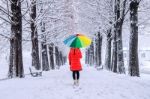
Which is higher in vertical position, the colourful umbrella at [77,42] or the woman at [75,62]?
the colourful umbrella at [77,42]

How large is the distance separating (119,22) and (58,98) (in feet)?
50.6

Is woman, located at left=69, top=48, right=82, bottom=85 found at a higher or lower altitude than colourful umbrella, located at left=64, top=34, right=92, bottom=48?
lower

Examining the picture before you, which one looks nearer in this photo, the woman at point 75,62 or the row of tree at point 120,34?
the woman at point 75,62

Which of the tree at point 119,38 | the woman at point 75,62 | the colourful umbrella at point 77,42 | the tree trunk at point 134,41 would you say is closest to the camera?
the colourful umbrella at point 77,42

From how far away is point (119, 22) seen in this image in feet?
81.0

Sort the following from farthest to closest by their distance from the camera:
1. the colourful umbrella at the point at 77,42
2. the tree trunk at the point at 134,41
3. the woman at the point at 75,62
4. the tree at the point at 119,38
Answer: the tree at the point at 119,38 < the tree trunk at the point at 134,41 < the woman at the point at 75,62 < the colourful umbrella at the point at 77,42

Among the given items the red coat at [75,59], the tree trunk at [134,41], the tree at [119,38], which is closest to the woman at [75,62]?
the red coat at [75,59]

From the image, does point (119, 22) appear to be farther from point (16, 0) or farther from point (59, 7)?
point (16, 0)

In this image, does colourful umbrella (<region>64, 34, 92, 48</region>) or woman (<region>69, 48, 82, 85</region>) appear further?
woman (<region>69, 48, 82, 85</region>)

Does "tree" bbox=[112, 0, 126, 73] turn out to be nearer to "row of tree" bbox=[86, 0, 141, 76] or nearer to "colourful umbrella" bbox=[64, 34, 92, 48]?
"row of tree" bbox=[86, 0, 141, 76]

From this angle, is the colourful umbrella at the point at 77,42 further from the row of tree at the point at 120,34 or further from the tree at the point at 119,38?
the tree at the point at 119,38

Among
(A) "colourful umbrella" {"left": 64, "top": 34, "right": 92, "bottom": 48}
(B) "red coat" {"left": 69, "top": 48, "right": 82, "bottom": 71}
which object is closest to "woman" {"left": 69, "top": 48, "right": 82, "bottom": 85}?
(B) "red coat" {"left": 69, "top": 48, "right": 82, "bottom": 71}

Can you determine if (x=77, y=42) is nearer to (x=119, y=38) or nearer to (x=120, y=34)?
(x=119, y=38)

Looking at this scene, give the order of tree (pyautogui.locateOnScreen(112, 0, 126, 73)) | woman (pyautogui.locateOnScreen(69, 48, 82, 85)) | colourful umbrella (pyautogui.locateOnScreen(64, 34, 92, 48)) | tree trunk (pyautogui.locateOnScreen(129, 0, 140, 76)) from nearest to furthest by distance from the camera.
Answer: colourful umbrella (pyautogui.locateOnScreen(64, 34, 92, 48))
woman (pyautogui.locateOnScreen(69, 48, 82, 85))
tree trunk (pyautogui.locateOnScreen(129, 0, 140, 76))
tree (pyautogui.locateOnScreen(112, 0, 126, 73))
